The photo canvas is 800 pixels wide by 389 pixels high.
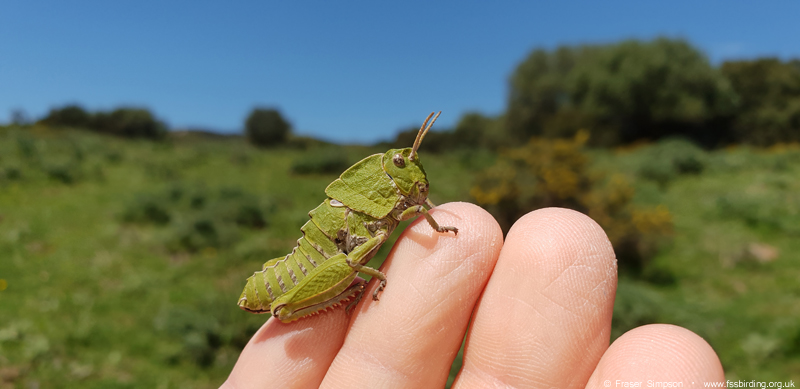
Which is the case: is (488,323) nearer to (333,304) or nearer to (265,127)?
(333,304)

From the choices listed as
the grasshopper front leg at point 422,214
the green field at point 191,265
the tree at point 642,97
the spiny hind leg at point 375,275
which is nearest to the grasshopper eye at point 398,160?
the grasshopper front leg at point 422,214

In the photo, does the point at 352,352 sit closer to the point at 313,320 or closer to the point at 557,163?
the point at 313,320

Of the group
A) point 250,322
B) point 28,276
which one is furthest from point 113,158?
point 250,322

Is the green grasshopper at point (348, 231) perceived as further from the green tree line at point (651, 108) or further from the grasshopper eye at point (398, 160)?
the green tree line at point (651, 108)

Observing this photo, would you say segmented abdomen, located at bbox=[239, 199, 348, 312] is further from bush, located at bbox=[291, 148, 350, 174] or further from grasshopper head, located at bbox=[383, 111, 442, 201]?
bush, located at bbox=[291, 148, 350, 174]

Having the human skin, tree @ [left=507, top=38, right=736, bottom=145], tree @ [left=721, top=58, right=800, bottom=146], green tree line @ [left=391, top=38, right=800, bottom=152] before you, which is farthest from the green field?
tree @ [left=721, top=58, right=800, bottom=146]

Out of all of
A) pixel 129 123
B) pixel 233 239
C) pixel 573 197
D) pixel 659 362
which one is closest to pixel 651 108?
pixel 573 197
